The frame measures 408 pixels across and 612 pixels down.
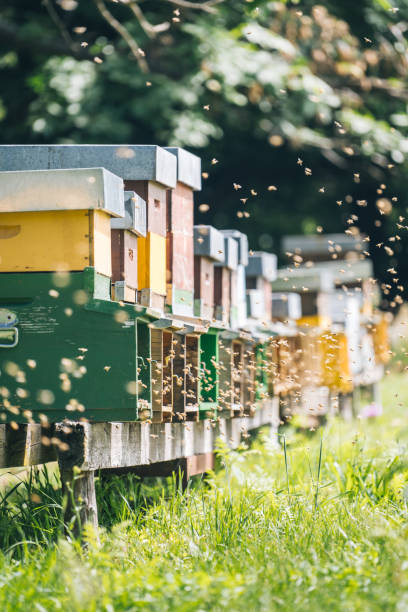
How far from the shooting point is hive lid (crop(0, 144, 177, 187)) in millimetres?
3531

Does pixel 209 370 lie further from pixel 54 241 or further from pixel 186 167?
pixel 54 241

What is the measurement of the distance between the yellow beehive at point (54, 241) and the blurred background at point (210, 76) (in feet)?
16.3

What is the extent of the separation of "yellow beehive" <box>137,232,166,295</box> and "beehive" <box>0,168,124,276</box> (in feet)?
1.42

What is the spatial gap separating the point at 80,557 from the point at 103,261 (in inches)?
42.3

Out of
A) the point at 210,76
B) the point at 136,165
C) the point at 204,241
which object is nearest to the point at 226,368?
the point at 204,241

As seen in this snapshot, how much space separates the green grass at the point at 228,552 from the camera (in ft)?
7.51

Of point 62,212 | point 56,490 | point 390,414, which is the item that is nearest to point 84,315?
point 62,212

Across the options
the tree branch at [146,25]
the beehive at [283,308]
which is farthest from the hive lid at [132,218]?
the beehive at [283,308]

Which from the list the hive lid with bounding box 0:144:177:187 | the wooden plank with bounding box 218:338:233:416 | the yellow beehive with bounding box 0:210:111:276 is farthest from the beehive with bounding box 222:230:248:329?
the yellow beehive with bounding box 0:210:111:276

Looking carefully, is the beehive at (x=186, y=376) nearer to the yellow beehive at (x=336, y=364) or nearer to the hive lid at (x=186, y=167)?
the hive lid at (x=186, y=167)

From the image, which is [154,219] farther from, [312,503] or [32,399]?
[312,503]

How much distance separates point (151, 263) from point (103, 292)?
21.2 inches

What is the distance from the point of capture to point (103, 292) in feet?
10.0

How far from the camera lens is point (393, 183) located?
1157 cm
